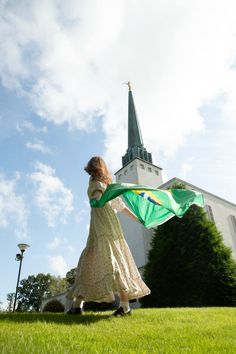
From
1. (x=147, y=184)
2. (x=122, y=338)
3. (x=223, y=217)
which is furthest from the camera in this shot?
(x=147, y=184)

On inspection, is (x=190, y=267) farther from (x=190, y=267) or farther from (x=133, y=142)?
(x=133, y=142)

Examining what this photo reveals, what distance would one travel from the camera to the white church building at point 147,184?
31.6m

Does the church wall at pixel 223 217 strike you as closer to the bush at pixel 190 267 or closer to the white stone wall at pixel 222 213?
the white stone wall at pixel 222 213

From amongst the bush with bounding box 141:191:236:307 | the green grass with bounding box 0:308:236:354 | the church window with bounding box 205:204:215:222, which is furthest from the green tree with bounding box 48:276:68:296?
the green grass with bounding box 0:308:236:354

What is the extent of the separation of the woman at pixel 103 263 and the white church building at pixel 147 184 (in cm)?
1868

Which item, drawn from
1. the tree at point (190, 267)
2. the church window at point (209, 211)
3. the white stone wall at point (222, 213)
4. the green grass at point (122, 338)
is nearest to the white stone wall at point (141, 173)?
the white stone wall at point (222, 213)

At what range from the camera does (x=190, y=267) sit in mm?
17484

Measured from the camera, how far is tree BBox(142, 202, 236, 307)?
54.5 feet

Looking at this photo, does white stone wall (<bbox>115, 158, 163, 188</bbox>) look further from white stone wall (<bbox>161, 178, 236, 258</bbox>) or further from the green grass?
the green grass

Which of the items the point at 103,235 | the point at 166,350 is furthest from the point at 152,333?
the point at 103,235

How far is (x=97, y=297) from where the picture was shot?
17.4ft

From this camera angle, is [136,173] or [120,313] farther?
[136,173]

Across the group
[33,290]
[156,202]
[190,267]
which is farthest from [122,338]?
[33,290]

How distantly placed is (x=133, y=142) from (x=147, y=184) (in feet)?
31.9
